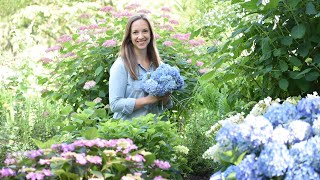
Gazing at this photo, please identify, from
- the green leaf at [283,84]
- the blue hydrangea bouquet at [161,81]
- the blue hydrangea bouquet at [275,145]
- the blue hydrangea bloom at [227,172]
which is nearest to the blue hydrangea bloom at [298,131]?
the blue hydrangea bouquet at [275,145]

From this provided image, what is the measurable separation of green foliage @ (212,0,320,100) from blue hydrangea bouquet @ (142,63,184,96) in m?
0.39

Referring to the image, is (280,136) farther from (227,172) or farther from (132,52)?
(132,52)

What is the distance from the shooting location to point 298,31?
3.18 metres

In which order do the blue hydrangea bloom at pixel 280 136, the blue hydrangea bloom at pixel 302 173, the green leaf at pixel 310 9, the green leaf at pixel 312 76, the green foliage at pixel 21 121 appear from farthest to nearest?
the green foliage at pixel 21 121 < the green leaf at pixel 312 76 < the green leaf at pixel 310 9 < the blue hydrangea bloom at pixel 280 136 < the blue hydrangea bloom at pixel 302 173

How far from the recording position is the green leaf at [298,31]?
10.3 ft

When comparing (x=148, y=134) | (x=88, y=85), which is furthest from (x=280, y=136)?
(x=88, y=85)

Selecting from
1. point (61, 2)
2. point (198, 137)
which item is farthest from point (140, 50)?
point (61, 2)

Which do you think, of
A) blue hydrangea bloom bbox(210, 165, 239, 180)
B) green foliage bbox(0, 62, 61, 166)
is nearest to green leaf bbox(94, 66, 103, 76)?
green foliage bbox(0, 62, 61, 166)

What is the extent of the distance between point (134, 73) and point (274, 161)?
6.88 feet

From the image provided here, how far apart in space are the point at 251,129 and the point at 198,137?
6.12ft

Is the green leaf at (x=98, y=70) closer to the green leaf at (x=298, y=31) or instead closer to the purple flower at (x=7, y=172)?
the green leaf at (x=298, y=31)

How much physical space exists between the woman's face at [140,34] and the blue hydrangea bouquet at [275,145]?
1.79 m

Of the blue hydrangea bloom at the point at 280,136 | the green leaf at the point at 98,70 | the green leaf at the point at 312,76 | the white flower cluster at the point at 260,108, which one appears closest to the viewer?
the blue hydrangea bloom at the point at 280,136

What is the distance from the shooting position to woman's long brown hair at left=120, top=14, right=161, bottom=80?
3.98 meters
